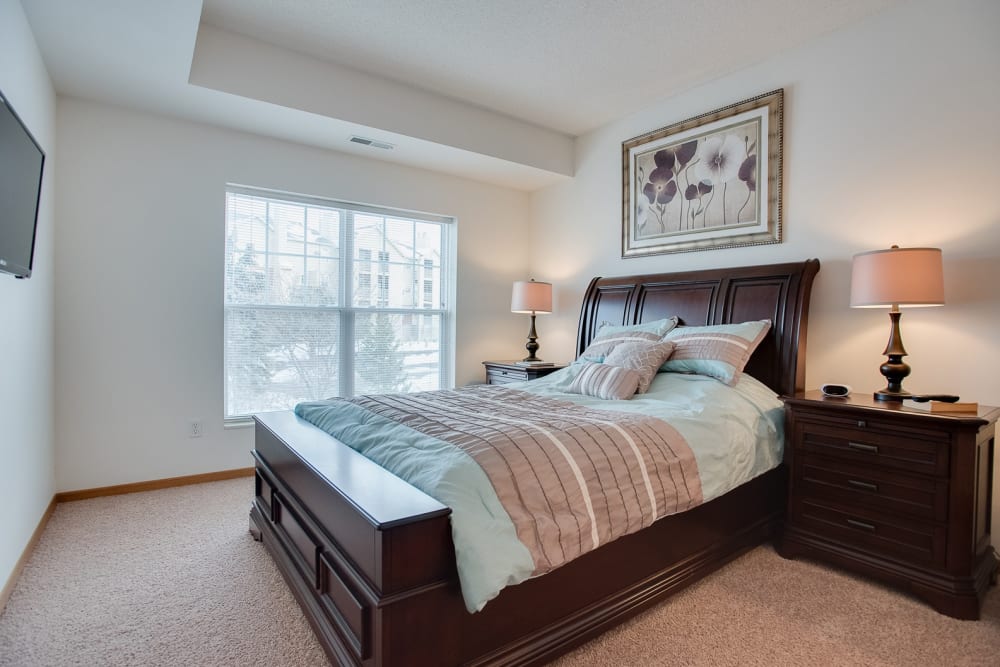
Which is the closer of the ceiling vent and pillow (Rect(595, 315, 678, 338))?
pillow (Rect(595, 315, 678, 338))

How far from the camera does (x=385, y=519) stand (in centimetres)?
125

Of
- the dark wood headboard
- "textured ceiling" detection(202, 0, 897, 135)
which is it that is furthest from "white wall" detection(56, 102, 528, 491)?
the dark wood headboard

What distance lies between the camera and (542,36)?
2918 millimetres

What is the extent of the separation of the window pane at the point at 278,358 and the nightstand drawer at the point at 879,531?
329cm

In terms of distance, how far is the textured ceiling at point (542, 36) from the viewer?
8.70 ft

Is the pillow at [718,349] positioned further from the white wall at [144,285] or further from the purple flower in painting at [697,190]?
the white wall at [144,285]

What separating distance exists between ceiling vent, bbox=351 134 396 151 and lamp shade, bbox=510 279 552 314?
1.53 metres

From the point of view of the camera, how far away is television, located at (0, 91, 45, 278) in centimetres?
170

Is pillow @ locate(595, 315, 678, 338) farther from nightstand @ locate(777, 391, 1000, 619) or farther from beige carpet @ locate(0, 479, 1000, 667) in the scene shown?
beige carpet @ locate(0, 479, 1000, 667)

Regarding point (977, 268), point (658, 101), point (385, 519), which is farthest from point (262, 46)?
point (977, 268)

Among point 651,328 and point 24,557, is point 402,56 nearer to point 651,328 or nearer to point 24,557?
point 651,328

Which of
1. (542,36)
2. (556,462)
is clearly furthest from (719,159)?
(556,462)

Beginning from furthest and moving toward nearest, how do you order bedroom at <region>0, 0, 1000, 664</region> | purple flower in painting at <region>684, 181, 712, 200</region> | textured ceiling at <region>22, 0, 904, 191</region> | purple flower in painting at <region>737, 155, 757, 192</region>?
1. purple flower in painting at <region>684, 181, 712, 200</region>
2. purple flower in painting at <region>737, 155, 757, 192</region>
3. textured ceiling at <region>22, 0, 904, 191</region>
4. bedroom at <region>0, 0, 1000, 664</region>

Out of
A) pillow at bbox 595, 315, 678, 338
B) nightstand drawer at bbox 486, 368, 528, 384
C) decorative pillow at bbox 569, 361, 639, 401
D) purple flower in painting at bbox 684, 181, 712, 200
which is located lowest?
nightstand drawer at bbox 486, 368, 528, 384
